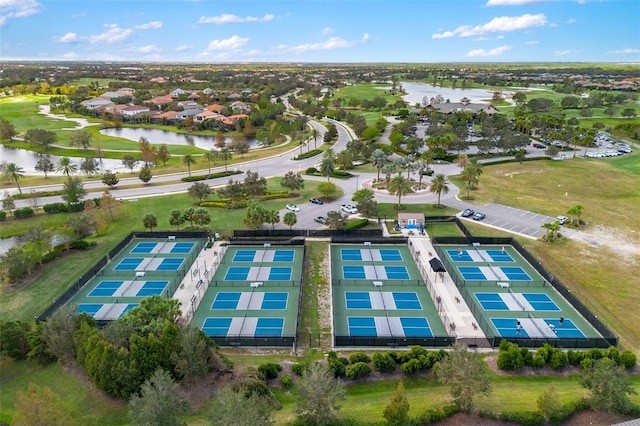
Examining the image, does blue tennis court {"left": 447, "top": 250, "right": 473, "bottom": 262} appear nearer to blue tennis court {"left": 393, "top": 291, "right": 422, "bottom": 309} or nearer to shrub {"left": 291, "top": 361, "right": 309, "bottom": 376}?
blue tennis court {"left": 393, "top": 291, "right": 422, "bottom": 309}

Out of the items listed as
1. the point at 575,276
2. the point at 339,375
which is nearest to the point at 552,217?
the point at 575,276

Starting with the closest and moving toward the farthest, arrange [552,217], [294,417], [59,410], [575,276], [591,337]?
1. [59,410]
2. [294,417]
3. [591,337]
4. [575,276]
5. [552,217]

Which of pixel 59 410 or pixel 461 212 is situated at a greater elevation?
pixel 59 410

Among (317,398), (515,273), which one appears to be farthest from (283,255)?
(317,398)

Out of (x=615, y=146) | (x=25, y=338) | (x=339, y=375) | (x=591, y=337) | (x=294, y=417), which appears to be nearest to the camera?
(x=294, y=417)

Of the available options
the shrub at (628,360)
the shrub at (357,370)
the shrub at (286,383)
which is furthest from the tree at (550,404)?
the shrub at (286,383)

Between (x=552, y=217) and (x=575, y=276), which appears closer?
(x=575, y=276)

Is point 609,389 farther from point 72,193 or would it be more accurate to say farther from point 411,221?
point 72,193

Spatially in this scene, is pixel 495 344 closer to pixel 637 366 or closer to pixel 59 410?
pixel 637 366
